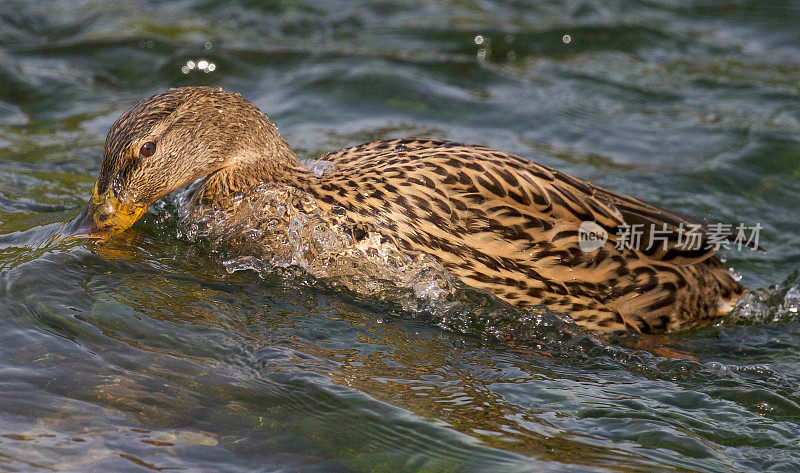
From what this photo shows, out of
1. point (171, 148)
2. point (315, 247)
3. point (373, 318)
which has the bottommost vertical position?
point (373, 318)

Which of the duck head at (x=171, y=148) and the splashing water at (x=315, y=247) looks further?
the duck head at (x=171, y=148)

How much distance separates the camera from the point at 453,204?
5539 millimetres

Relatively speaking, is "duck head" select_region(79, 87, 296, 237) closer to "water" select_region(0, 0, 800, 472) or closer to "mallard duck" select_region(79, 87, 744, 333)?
"mallard duck" select_region(79, 87, 744, 333)

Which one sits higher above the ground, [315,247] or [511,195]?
[511,195]

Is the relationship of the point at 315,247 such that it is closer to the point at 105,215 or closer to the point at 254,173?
the point at 254,173

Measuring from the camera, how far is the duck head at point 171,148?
223 inches

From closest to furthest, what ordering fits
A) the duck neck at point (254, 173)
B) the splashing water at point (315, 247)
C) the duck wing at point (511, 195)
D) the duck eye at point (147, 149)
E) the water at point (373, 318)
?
the water at point (373, 318) < the splashing water at point (315, 247) < the duck wing at point (511, 195) < the duck eye at point (147, 149) < the duck neck at point (254, 173)

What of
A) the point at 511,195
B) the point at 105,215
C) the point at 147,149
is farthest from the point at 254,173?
the point at 511,195

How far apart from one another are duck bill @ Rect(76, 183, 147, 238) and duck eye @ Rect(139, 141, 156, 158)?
11.6 inches

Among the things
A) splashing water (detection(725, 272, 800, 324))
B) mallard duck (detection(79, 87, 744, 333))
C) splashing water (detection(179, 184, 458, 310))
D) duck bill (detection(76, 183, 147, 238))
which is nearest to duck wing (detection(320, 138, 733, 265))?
mallard duck (detection(79, 87, 744, 333))

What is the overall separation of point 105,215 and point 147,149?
18.7 inches

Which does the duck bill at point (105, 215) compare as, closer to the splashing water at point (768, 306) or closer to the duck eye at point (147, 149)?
the duck eye at point (147, 149)

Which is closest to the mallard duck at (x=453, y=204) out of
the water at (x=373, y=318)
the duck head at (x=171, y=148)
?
the duck head at (x=171, y=148)

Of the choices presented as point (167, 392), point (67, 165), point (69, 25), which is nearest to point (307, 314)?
point (167, 392)
